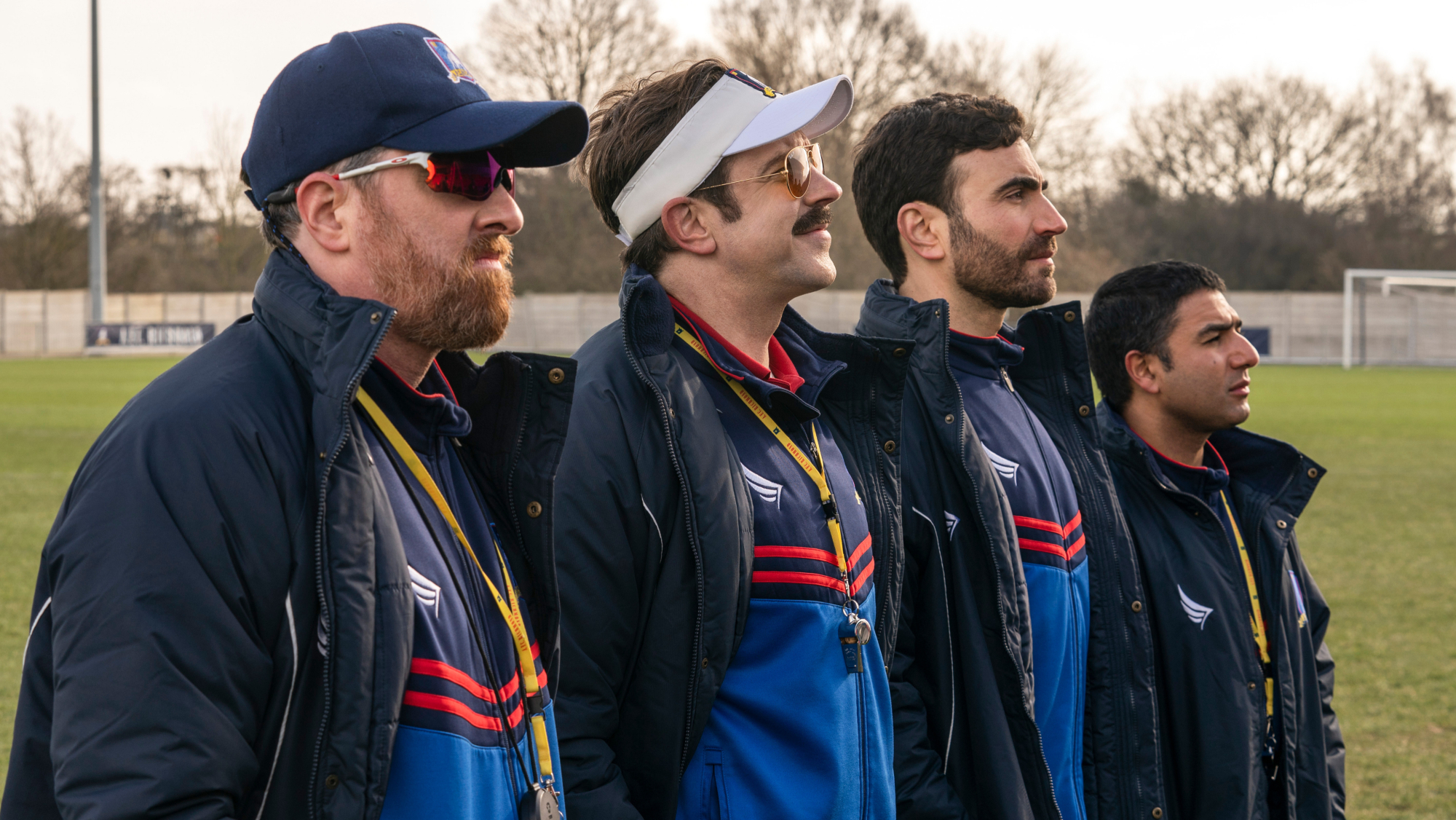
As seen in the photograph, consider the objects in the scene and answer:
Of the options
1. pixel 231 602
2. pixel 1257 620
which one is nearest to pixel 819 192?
pixel 231 602

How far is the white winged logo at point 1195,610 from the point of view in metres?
3.32

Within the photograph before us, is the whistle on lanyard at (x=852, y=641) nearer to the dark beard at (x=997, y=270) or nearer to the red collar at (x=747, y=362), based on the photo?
the red collar at (x=747, y=362)

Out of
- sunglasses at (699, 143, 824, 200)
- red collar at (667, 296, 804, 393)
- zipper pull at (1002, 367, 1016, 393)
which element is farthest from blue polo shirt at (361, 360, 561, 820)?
zipper pull at (1002, 367, 1016, 393)

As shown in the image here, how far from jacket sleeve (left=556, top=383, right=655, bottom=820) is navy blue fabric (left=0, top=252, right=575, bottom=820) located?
586mm

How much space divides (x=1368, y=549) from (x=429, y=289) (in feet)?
38.1

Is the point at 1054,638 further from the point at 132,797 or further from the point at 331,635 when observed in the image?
the point at 132,797

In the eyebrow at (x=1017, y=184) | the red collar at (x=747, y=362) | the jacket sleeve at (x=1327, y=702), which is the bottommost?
the jacket sleeve at (x=1327, y=702)

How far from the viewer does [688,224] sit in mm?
2785

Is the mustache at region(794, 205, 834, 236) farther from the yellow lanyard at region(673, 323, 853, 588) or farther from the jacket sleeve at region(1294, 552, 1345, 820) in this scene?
the jacket sleeve at region(1294, 552, 1345, 820)

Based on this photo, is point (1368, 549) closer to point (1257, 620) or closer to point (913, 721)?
point (1257, 620)

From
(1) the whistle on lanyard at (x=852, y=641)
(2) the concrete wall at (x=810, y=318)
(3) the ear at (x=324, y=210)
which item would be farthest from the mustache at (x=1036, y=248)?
(2) the concrete wall at (x=810, y=318)

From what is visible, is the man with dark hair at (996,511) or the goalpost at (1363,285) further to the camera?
the goalpost at (1363,285)

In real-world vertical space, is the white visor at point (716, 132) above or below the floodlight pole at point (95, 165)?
below

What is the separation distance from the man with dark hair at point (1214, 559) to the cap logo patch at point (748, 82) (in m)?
1.56
